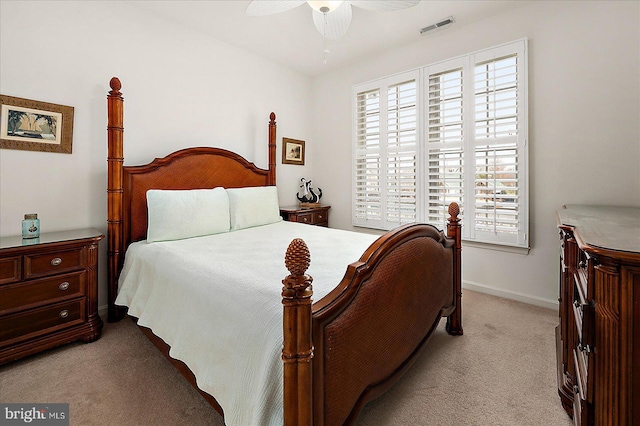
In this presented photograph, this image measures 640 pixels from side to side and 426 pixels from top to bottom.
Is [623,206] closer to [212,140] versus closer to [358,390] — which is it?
[358,390]

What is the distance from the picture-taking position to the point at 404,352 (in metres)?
1.54

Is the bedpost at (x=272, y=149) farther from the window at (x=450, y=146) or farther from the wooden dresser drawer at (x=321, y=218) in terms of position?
the window at (x=450, y=146)

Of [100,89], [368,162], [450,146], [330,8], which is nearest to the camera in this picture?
[330,8]

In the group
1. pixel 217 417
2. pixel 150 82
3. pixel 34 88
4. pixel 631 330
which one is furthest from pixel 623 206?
pixel 34 88

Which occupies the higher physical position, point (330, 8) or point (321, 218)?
point (330, 8)

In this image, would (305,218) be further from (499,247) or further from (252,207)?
(499,247)

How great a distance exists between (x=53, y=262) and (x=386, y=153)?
10.5ft

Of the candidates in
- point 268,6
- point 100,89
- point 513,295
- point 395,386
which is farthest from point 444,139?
point 100,89

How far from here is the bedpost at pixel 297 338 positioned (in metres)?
0.89

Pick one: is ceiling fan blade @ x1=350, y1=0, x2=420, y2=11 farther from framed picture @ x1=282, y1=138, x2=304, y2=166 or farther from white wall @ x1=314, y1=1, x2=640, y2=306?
framed picture @ x1=282, y1=138, x2=304, y2=166

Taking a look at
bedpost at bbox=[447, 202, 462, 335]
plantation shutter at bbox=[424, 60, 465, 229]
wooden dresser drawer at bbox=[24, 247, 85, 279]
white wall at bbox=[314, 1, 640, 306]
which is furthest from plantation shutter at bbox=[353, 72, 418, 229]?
wooden dresser drawer at bbox=[24, 247, 85, 279]

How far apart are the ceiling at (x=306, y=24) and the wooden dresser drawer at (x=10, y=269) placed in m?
2.33

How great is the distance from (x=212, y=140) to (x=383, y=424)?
117 inches

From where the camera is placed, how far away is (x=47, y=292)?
196 centimetres
